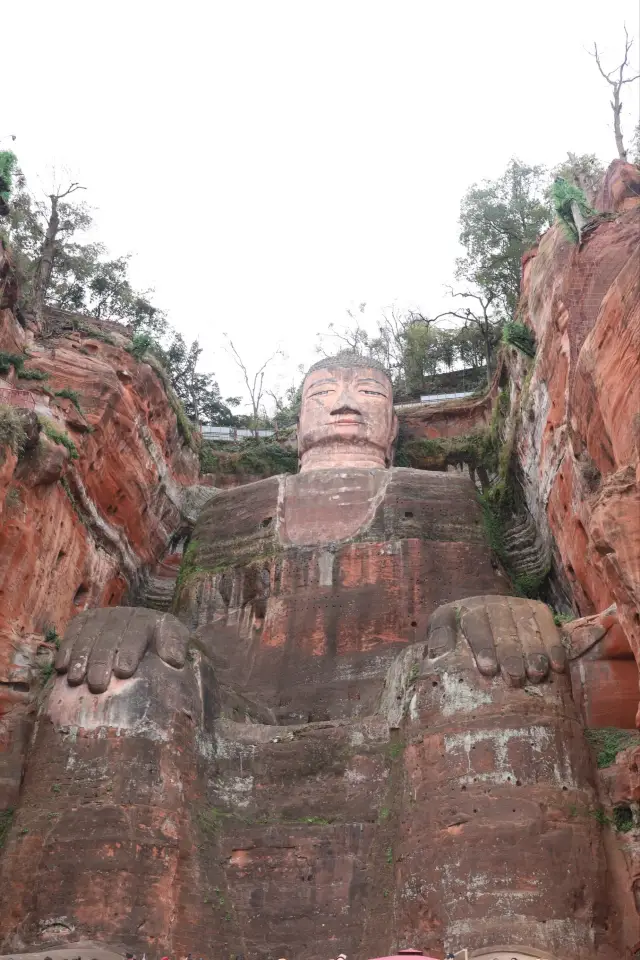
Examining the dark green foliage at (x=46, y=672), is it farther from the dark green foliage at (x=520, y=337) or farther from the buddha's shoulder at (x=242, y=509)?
the dark green foliage at (x=520, y=337)

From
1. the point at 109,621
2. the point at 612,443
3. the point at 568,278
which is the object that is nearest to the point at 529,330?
the point at 568,278

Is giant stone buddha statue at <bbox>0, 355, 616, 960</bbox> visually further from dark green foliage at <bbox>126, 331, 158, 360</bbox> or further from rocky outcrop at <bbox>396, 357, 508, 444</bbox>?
rocky outcrop at <bbox>396, 357, 508, 444</bbox>

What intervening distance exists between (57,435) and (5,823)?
22.5 ft

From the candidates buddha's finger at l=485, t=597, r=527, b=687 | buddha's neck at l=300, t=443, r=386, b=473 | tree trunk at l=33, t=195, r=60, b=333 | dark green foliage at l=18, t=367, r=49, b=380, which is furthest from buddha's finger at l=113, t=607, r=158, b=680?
tree trunk at l=33, t=195, r=60, b=333

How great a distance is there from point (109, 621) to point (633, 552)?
7739mm

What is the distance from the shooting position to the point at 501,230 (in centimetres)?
3356

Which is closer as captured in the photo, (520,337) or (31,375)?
(31,375)

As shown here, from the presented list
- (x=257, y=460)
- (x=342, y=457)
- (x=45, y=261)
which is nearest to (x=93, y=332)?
(x=45, y=261)

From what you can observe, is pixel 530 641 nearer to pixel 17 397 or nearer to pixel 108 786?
pixel 108 786

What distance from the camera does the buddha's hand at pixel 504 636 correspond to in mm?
14289

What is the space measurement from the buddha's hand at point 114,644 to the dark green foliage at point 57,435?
11.9ft

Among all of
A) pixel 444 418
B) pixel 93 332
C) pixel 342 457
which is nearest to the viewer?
pixel 93 332

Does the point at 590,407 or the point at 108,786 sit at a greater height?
the point at 590,407

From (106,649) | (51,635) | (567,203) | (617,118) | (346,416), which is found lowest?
(106,649)
